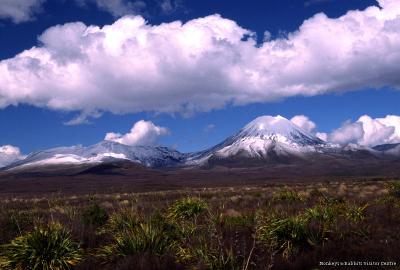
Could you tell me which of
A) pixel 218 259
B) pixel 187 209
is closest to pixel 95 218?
pixel 187 209

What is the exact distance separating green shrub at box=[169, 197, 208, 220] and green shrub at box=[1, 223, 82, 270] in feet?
23.5

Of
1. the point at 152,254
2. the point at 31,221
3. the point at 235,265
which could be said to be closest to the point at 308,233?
the point at 235,265

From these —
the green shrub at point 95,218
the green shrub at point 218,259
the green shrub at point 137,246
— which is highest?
the green shrub at point 95,218

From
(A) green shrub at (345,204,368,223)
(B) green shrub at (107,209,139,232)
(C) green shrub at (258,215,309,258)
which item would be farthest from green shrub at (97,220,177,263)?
(A) green shrub at (345,204,368,223)

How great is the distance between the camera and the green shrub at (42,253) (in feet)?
36.5

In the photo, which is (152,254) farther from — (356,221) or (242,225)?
(356,221)

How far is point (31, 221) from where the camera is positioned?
1908cm

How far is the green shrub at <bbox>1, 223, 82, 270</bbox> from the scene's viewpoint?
438 inches

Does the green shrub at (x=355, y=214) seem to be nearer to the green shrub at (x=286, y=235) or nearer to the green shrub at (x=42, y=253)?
the green shrub at (x=286, y=235)

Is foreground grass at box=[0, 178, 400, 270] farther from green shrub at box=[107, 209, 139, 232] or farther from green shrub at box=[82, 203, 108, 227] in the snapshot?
green shrub at box=[82, 203, 108, 227]

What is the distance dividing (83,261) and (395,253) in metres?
7.49

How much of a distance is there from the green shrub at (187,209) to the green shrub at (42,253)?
716 centimetres

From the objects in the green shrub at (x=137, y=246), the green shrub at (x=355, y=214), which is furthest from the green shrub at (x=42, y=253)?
the green shrub at (x=355, y=214)

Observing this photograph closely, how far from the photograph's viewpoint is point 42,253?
11.4 m
